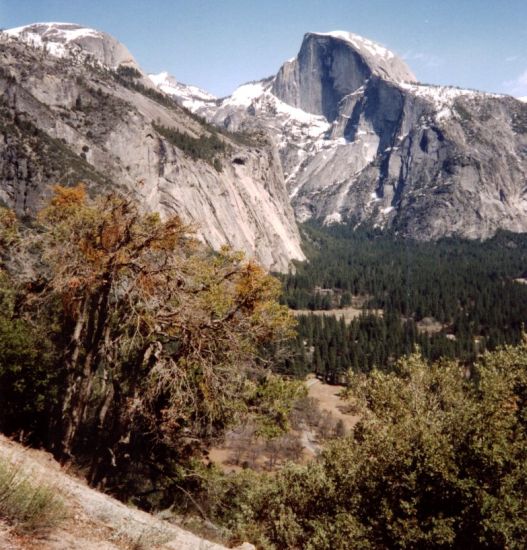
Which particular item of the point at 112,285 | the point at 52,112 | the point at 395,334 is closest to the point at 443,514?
the point at 112,285

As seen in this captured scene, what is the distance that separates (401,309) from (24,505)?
13500 centimetres

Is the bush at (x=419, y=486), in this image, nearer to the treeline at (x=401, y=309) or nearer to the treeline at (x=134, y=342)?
the treeline at (x=134, y=342)

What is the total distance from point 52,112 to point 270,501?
113528 mm

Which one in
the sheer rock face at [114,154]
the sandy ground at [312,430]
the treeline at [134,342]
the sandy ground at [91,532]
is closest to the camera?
the sandy ground at [91,532]

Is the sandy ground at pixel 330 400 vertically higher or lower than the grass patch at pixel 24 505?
lower

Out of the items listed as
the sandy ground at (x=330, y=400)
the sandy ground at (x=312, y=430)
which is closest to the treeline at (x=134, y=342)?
the sandy ground at (x=312, y=430)

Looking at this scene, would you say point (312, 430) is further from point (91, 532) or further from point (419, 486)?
point (91, 532)

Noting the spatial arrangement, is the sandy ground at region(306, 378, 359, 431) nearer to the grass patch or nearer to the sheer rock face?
the sheer rock face

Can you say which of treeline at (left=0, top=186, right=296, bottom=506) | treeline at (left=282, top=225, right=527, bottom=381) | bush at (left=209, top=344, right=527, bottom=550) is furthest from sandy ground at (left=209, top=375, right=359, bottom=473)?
bush at (left=209, top=344, right=527, bottom=550)

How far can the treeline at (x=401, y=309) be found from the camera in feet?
291

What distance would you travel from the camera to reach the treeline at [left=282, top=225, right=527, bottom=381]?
291 ft

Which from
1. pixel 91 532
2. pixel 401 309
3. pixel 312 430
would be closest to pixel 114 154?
pixel 312 430

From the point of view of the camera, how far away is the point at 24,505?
5633 millimetres

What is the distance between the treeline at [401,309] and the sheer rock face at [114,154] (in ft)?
75.4
